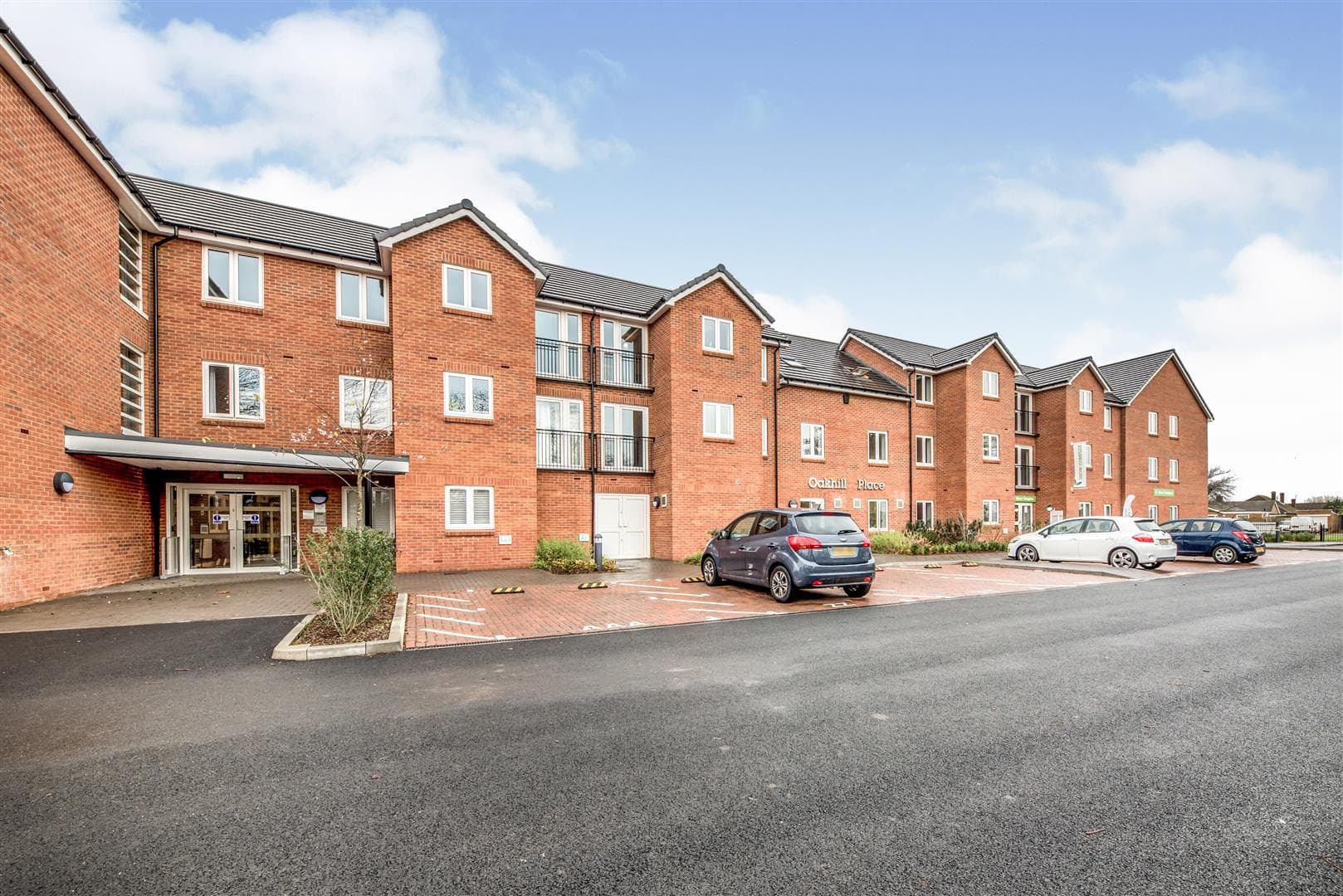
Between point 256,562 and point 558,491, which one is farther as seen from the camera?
point 558,491

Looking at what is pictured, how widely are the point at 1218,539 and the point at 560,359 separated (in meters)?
21.1

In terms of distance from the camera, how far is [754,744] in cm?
407

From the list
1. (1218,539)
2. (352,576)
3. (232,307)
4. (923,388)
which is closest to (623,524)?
(352,576)

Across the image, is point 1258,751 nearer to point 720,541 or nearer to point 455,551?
point 720,541

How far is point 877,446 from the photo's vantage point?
24.2m

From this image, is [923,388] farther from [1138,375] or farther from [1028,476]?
[1138,375]

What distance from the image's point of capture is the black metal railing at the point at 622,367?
18.6 meters

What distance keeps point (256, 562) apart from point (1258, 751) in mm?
17052

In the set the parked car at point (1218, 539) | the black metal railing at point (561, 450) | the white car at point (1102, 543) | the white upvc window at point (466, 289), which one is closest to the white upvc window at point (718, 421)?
the black metal railing at point (561, 450)

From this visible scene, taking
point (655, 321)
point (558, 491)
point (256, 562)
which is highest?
point (655, 321)

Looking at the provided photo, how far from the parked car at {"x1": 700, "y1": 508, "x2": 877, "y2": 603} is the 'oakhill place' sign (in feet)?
36.3

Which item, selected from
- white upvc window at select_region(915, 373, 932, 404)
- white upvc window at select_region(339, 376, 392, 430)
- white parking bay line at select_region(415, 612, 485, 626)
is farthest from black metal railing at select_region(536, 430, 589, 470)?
white upvc window at select_region(915, 373, 932, 404)

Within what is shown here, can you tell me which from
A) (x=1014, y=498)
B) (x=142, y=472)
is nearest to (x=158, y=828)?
(x=142, y=472)

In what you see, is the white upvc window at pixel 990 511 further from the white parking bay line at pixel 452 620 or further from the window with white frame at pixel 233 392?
the window with white frame at pixel 233 392
